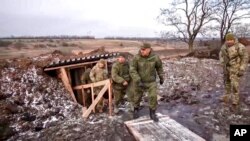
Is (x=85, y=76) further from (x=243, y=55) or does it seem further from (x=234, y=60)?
(x=243, y=55)

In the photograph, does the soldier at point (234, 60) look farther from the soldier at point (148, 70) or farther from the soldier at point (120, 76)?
the soldier at point (120, 76)

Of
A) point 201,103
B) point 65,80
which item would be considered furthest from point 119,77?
point 65,80

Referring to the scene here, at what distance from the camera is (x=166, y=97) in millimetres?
11516

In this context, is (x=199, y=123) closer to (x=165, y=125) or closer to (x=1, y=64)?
(x=165, y=125)

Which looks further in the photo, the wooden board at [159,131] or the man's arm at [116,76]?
the man's arm at [116,76]

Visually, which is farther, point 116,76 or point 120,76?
point 120,76

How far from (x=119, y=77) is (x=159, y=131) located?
2397mm

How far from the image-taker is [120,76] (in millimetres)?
8820

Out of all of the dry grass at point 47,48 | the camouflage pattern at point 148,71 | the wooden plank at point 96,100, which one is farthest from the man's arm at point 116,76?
the dry grass at point 47,48

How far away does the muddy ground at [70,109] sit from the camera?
320 inches

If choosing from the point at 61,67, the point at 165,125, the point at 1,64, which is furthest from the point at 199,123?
the point at 1,64

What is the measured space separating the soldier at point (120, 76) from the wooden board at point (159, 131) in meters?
1.41

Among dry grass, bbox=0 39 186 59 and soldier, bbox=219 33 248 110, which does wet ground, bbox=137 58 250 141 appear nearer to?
soldier, bbox=219 33 248 110

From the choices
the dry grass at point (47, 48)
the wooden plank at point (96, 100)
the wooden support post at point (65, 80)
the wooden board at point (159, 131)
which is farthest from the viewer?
the dry grass at point (47, 48)
